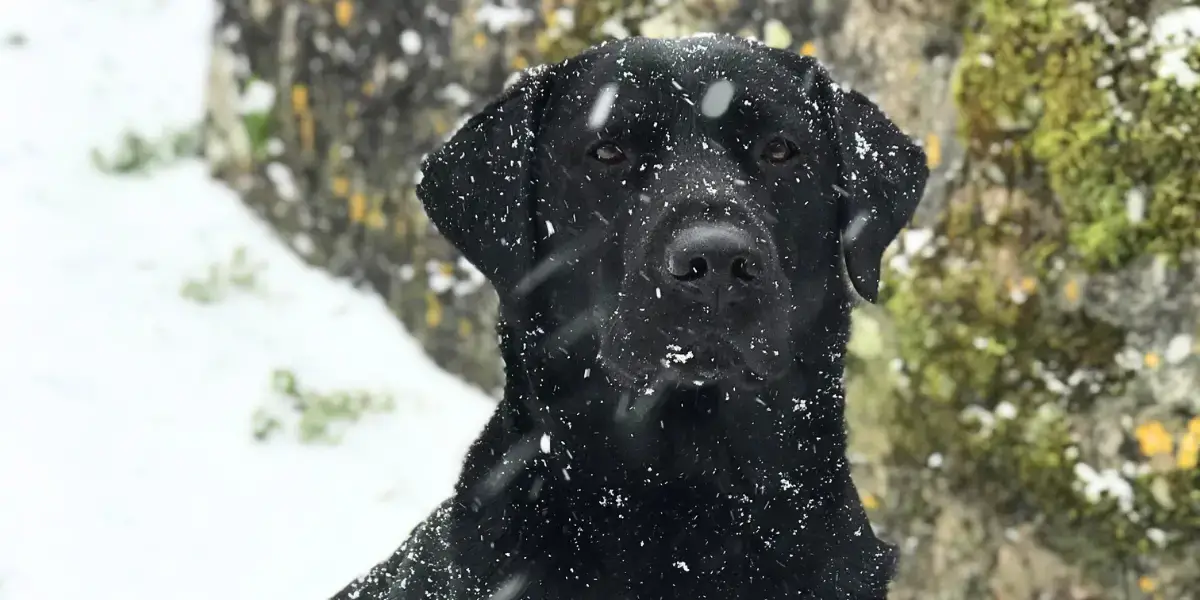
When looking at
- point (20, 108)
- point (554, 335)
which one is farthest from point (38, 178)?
point (554, 335)

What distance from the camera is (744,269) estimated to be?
2295mm

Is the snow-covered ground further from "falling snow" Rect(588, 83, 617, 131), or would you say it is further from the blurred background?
"falling snow" Rect(588, 83, 617, 131)

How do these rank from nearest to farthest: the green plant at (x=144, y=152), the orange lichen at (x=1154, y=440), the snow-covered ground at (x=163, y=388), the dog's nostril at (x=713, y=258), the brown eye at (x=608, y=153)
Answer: the dog's nostril at (x=713, y=258)
the brown eye at (x=608, y=153)
the orange lichen at (x=1154, y=440)
the snow-covered ground at (x=163, y=388)
the green plant at (x=144, y=152)

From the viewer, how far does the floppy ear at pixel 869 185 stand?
8.71 feet

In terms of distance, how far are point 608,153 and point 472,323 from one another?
8.79 ft

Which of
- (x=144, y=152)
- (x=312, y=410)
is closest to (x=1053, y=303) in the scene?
(x=312, y=410)

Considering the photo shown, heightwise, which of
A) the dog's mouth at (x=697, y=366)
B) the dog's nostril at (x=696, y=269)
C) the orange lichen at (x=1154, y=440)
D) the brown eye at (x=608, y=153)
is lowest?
the orange lichen at (x=1154, y=440)

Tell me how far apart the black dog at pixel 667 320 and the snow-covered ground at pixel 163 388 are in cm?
142

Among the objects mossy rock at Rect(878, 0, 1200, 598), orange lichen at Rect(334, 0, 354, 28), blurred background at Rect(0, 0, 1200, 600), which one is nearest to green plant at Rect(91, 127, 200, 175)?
blurred background at Rect(0, 0, 1200, 600)

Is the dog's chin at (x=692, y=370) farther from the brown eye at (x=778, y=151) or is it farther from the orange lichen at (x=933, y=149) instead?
the orange lichen at (x=933, y=149)

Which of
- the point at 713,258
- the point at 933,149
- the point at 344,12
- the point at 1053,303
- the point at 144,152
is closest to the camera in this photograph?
the point at 713,258

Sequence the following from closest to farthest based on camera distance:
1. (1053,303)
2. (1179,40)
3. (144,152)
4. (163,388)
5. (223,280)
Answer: (1179,40)
(1053,303)
(163,388)
(223,280)
(144,152)

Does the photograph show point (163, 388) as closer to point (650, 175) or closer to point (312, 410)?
point (312, 410)

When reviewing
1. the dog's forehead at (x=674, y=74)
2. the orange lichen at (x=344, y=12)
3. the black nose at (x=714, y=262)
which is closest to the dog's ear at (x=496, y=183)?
the dog's forehead at (x=674, y=74)
